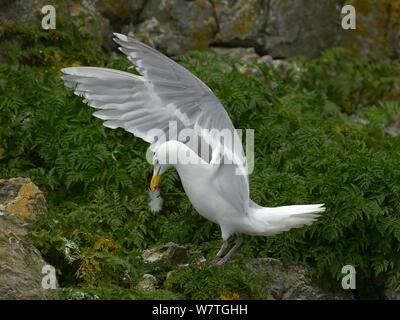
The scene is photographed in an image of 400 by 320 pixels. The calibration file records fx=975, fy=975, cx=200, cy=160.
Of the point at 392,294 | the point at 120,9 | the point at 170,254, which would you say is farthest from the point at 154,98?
the point at 120,9

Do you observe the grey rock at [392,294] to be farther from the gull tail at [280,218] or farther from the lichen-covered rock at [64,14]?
the lichen-covered rock at [64,14]

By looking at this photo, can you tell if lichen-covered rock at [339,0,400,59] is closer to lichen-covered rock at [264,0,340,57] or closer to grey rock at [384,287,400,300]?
lichen-covered rock at [264,0,340,57]

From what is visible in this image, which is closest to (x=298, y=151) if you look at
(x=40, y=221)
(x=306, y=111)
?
(x=306, y=111)

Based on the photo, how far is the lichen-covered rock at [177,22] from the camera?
9609mm

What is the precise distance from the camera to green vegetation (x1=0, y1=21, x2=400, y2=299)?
19.6 ft

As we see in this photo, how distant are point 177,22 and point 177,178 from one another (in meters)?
2.73

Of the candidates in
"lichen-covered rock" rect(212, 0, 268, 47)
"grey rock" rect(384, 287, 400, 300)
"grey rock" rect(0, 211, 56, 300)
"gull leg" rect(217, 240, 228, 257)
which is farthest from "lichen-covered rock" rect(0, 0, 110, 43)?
"grey rock" rect(384, 287, 400, 300)

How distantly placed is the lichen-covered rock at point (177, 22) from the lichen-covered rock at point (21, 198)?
11.4ft

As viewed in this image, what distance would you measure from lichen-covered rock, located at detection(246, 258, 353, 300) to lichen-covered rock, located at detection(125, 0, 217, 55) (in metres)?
3.83

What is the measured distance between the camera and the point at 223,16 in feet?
31.8

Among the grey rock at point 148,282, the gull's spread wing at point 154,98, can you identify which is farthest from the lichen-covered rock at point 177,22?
the grey rock at point 148,282

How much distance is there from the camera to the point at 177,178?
7.38 metres

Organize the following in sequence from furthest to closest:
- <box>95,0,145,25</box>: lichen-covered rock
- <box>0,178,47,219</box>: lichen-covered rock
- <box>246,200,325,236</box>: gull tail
Answer: <box>95,0,145,25</box>: lichen-covered rock, <box>0,178,47,219</box>: lichen-covered rock, <box>246,200,325,236</box>: gull tail

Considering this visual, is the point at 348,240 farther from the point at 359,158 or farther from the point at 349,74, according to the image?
the point at 349,74
